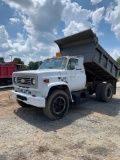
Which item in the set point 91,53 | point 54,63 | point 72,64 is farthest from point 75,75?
point 91,53

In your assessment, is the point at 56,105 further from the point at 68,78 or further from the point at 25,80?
the point at 25,80

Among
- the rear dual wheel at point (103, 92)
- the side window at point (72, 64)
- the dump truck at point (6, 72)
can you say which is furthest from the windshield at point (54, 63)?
the dump truck at point (6, 72)

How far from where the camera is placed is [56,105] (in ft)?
21.1

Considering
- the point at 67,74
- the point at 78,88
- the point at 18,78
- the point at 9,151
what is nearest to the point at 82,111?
the point at 78,88

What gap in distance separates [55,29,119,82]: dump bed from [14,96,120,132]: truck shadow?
1.74 metres

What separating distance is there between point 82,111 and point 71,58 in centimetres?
228

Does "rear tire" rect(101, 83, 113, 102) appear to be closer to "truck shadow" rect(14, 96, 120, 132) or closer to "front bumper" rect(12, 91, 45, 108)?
"truck shadow" rect(14, 96, 120, 132)

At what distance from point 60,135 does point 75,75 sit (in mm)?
3069

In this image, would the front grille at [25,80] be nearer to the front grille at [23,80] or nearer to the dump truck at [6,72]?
the front grille at [23,80]

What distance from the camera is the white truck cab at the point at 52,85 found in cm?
597

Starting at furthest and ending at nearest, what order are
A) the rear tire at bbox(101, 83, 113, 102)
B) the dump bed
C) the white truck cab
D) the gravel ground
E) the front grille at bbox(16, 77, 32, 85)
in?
1. the rear tire at bbox(101, 83, 113, 102)
2. the dump bed
3. the front grille at bbox(16, 77, 32, 85)
4. the white truck cab
5. the gravel ground

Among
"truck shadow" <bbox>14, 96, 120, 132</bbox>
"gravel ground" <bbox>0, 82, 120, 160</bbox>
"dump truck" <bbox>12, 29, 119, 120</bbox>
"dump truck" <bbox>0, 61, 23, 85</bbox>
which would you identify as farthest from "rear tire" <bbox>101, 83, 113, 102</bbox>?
"dump truck" <bbox>0, 61, 23, 85</bbox>

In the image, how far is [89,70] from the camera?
9.20 metres

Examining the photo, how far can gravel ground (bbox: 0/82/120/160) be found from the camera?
3.96 meters
